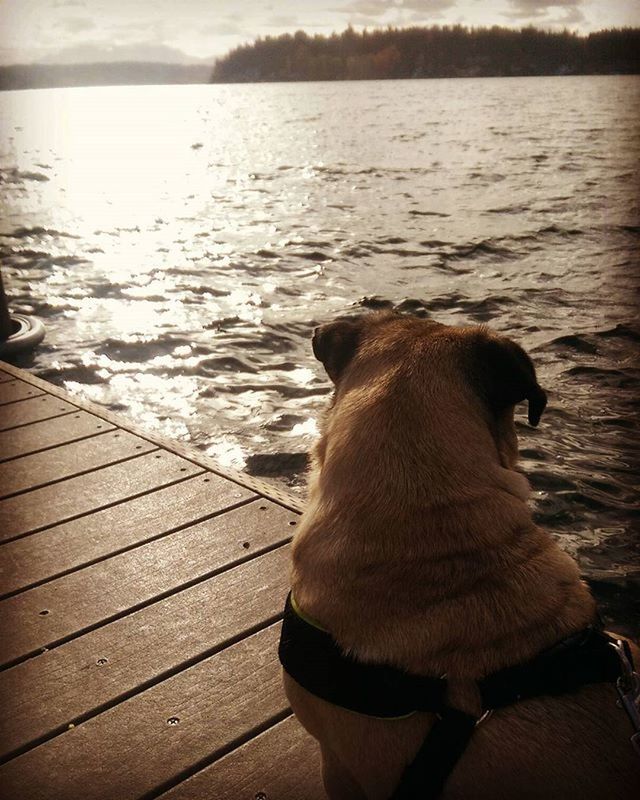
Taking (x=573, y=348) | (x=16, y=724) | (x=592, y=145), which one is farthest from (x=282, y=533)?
(x=592, y=145)

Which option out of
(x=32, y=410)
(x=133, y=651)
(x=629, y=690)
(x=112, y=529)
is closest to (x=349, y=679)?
(x=629, y=690)

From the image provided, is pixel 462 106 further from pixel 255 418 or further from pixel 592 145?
pixel 255 418

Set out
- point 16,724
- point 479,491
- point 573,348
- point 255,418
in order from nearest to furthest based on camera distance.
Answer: point 479,491 < point 16,724 < point 255,418 < point 573,348

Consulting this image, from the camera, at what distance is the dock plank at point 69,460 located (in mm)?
4492

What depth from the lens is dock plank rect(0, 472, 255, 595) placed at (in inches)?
146

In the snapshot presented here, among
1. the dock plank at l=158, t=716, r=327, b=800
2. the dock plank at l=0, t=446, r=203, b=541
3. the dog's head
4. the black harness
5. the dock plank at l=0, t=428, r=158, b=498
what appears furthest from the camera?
the dock plank at l=0, t=428, r=158, b=498

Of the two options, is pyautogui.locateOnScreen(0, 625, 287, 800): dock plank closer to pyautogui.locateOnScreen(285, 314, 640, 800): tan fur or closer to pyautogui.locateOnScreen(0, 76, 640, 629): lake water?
pyautogui.locateOnScreen(285, 314, 640, 800): tan fur

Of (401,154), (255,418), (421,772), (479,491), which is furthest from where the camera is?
(401,154)

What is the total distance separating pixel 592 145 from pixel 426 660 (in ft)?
99.2

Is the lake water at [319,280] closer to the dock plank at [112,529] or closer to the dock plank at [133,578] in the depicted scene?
the dock plank at [112,529]

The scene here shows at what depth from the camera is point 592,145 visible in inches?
1150

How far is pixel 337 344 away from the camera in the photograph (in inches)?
105

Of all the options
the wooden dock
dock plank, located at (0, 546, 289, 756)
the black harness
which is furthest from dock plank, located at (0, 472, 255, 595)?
the black harness

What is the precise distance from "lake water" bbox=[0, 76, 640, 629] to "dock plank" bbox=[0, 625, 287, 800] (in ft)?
7.39
